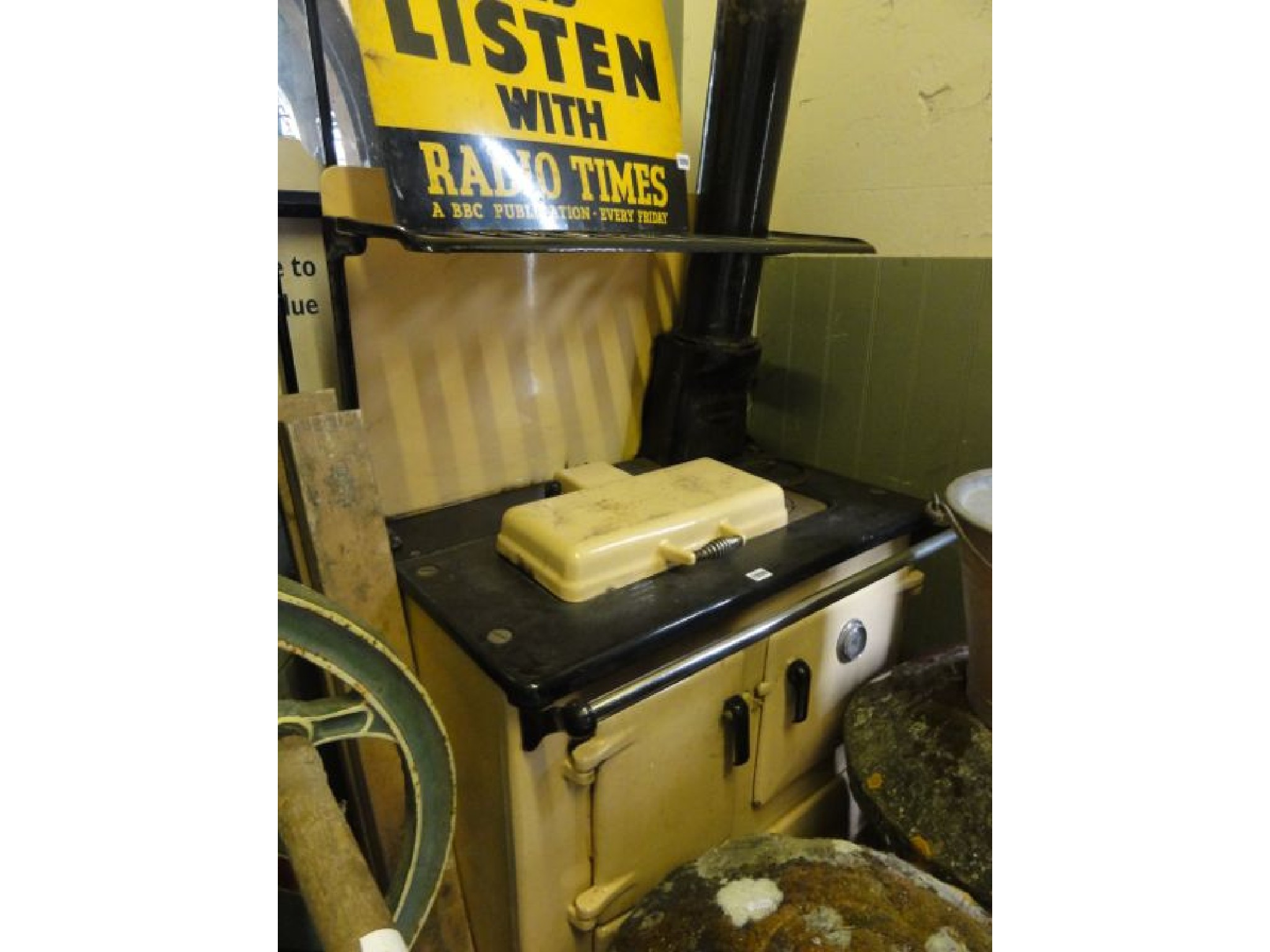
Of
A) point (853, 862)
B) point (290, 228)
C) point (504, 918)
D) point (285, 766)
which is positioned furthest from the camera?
point (290, 228)

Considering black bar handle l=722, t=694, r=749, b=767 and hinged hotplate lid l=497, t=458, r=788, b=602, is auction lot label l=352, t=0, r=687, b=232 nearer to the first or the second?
hinged hotplate lid l=497, t=458, r=788, b=602

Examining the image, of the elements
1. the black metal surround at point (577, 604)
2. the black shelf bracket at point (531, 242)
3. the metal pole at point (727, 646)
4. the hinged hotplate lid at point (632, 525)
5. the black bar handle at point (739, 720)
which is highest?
the black shelf bracket at point (531, 242)

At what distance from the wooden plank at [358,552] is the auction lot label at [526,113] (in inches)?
13.7

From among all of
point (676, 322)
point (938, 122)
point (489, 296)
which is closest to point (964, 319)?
point (938, 122)

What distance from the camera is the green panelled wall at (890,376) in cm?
130

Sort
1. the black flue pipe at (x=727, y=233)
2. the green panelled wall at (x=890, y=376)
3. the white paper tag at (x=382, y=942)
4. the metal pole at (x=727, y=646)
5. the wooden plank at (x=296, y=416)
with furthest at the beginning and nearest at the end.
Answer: the green panelled wall at (x=890, y=376) → the black flue pipe at (x=727, y=233) → the wooden plank at (x=296, y=416) → the metal pole at (x=727, y=646) → the white paper tag at (x=382, y=942)

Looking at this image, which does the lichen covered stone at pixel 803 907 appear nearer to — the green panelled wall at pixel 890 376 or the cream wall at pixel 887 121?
the green panelled wall at pixel 890 376

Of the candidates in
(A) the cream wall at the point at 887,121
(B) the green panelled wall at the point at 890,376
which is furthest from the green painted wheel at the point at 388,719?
(A) the cream wall at the point at 887,121

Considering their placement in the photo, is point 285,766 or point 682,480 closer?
point 285,766

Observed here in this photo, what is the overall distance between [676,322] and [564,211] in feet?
1.30

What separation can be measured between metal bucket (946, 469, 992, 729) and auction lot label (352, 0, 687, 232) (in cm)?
73

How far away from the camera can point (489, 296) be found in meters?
1.24

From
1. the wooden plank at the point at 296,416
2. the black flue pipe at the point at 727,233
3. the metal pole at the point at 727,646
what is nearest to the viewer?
the metal pole at the point at 727,646

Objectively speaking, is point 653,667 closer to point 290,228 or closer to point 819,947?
point 819,947
